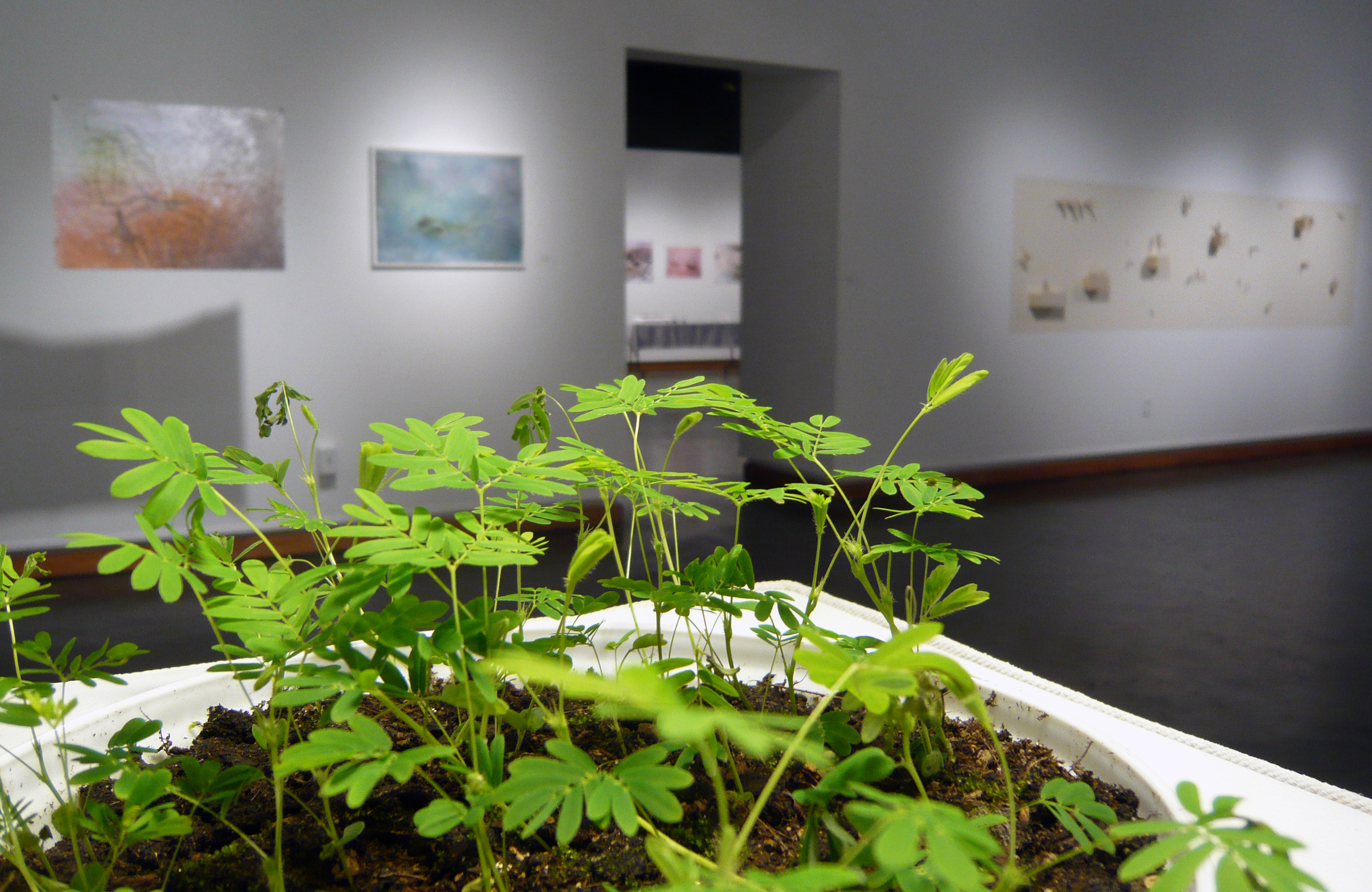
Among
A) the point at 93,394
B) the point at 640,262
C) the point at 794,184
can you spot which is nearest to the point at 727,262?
the point at 640,262

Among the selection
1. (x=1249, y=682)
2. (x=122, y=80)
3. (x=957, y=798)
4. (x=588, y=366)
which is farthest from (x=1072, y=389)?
(x=957, y=798)

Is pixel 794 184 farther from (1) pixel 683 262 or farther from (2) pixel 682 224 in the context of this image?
(1) pixel 683 262

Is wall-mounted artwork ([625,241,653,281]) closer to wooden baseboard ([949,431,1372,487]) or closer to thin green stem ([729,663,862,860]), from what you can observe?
wooden baseboard ([949,431,1372,487])

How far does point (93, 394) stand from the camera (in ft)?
14.7

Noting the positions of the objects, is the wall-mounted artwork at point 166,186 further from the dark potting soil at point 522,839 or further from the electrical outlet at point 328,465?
the dark potting soil at point 522,839

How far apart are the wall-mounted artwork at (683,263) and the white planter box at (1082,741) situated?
15.3m

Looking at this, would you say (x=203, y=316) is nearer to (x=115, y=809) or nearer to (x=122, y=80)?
(x=122, y=80)

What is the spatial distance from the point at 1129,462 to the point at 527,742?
728 cm

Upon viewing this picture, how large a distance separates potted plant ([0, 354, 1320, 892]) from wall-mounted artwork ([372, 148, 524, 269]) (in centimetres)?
422

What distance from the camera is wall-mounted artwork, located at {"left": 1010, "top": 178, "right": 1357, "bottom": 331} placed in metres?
6.86

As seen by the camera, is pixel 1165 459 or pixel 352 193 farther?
pixel 1165 459

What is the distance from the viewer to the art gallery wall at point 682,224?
51.2 ft

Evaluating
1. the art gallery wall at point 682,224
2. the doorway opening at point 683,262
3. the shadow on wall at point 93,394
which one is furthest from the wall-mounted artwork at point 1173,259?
the art gallery wall at point 682,224

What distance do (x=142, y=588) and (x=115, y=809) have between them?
33cm
